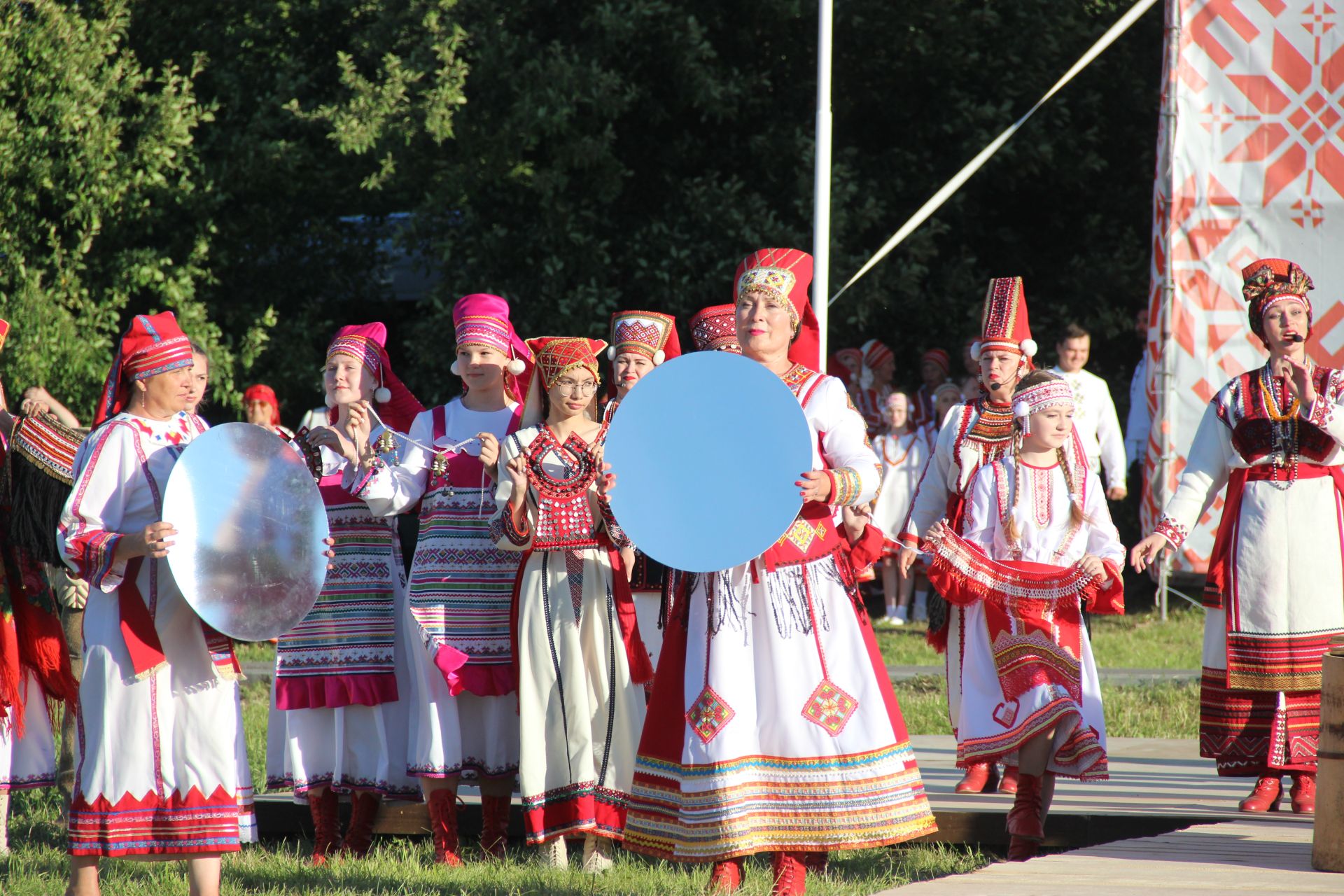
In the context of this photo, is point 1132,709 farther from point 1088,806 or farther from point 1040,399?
point 1040,399

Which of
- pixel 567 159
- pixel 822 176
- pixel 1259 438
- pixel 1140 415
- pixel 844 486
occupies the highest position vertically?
pixel 567 159

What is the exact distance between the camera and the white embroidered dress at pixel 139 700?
406 centimetres

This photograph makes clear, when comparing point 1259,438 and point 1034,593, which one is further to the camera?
point 1259,438

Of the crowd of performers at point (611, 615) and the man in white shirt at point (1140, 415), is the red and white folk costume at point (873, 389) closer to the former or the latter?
the man in white shirt at point (1140, 415)

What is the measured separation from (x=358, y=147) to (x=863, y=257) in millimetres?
3904

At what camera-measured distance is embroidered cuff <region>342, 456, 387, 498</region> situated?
4953mm

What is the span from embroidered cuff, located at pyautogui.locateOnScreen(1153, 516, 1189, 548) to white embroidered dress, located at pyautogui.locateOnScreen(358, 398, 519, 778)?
6.60ft

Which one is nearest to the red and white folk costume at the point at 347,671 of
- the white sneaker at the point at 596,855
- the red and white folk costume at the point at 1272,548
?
the white sneaker at the point at 596,855

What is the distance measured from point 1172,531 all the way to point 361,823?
2704 millimetres

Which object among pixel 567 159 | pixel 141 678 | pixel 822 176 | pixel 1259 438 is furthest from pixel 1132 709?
pixel 567 159

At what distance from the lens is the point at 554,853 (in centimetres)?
496

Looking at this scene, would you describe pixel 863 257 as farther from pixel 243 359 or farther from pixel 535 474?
pixel 535 474

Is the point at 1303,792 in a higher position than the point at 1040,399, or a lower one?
lower

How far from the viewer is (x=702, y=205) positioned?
1236cm
